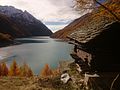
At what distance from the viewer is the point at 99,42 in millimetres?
17203

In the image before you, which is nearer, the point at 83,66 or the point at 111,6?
the point at 111,6

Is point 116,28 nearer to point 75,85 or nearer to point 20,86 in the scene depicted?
point 75,85

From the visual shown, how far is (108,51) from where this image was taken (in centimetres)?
1742

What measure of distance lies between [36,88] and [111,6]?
880 centimetres

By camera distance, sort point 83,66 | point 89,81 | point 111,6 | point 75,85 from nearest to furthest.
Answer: point 111,6 → point 89,81 → point 75,85 → point 83,66

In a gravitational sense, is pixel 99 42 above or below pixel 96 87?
above

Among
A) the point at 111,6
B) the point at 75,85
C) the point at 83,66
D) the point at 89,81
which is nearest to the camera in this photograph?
the point at 111,6

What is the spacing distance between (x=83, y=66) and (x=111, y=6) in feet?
19.8

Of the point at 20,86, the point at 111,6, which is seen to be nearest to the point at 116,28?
the point at 111,6

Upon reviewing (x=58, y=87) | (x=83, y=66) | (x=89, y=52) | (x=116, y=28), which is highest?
(x=116, y=28)

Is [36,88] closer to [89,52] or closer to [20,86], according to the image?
[20,86]

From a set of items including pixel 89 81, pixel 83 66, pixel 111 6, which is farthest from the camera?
pixel 83 66

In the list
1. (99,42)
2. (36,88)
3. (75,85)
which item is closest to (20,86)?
(36,88)

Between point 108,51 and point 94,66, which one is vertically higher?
point 108,51
